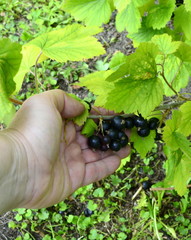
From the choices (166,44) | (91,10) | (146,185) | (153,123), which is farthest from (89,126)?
(146,185)

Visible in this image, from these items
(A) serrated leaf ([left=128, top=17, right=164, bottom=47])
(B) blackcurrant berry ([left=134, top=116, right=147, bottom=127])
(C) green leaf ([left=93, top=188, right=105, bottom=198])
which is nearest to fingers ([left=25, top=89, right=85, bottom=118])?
(B) blackcurrant berry ([left=134, top=116, right=147, bottom=127])

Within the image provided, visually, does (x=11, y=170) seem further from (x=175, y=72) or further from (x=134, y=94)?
(x=175, y=72)

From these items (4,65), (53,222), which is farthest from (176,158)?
(53,222)

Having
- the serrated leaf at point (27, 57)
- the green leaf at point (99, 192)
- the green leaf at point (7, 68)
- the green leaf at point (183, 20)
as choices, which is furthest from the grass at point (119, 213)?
the green leaf at point (7, 68)

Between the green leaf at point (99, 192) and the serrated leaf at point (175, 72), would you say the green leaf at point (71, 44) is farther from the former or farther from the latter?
the green leaf at point (99, 192)

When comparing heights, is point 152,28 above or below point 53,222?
above

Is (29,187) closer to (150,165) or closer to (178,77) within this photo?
(178,77)
